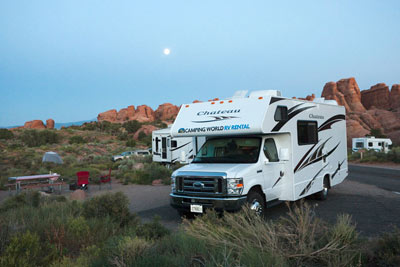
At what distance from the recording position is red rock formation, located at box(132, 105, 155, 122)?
118 meters

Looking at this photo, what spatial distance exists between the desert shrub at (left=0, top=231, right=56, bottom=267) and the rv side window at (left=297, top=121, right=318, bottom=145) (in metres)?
6.62

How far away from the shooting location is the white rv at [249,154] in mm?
7668

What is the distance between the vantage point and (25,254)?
14.8ft

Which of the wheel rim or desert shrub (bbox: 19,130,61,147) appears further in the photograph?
desert shrub (bbox: 19,130,61,147)

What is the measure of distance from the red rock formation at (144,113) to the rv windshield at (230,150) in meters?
109

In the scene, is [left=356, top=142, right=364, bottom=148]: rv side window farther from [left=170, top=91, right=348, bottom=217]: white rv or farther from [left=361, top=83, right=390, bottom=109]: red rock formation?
[left=361, top=83, right=390, bottom=109]: red rock formation

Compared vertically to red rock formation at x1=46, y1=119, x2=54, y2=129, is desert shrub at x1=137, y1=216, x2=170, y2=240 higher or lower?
lower

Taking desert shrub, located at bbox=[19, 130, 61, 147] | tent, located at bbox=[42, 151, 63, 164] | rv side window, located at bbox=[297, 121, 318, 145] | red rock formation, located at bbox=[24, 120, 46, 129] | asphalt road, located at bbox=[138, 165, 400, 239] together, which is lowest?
asphalt road, located at bbox=[138, 165, 400, 239]

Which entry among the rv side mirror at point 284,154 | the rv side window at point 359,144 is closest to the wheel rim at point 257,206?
the rv side mirror at point 284,154

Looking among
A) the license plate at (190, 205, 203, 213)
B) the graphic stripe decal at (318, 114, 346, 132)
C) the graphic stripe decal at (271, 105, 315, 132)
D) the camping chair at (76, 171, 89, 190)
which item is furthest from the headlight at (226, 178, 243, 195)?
the camping chair at (76, 171, 89, 190)

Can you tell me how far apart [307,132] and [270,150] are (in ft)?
5.78

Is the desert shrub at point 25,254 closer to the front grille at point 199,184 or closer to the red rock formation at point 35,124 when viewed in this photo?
the front grille at point 199,184

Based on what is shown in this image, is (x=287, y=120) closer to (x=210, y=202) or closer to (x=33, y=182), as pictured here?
(x=210, y=202)

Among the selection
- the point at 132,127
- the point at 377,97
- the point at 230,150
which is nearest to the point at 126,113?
the point at 132,127
